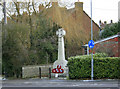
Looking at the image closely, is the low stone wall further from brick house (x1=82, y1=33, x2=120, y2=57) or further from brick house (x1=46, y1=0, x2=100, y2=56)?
brick house (x1=46, y1=0, x2=100, y2=56)

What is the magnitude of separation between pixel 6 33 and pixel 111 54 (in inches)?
506

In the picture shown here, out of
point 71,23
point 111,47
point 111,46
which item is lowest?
→ point 111,47

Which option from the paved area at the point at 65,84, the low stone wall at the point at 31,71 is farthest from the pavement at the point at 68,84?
the low stone wall at the point at 31,71

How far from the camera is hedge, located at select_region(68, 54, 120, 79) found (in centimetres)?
1877

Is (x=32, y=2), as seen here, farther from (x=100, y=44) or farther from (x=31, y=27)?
(x=100, y=44)

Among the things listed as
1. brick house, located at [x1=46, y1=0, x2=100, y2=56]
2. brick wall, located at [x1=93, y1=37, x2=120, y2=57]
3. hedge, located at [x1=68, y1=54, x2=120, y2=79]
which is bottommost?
hedge, located at [x1=68, y1=54, x2=120, y2=79]

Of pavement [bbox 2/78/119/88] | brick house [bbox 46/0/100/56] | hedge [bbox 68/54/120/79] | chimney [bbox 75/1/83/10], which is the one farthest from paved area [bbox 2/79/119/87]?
chimney [bbox 75/1/83/10]

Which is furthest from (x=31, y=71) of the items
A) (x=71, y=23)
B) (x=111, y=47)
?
(x=71, y=23)

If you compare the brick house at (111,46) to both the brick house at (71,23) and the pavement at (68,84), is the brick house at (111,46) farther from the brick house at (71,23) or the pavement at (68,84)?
the pavement at (68,84)

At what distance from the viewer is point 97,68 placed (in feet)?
62.0

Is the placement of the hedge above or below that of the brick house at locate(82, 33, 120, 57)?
below

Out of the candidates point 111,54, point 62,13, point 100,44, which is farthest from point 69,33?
point 111,54

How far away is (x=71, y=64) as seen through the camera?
19.2m

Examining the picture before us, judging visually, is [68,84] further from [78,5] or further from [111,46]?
[78,5]
